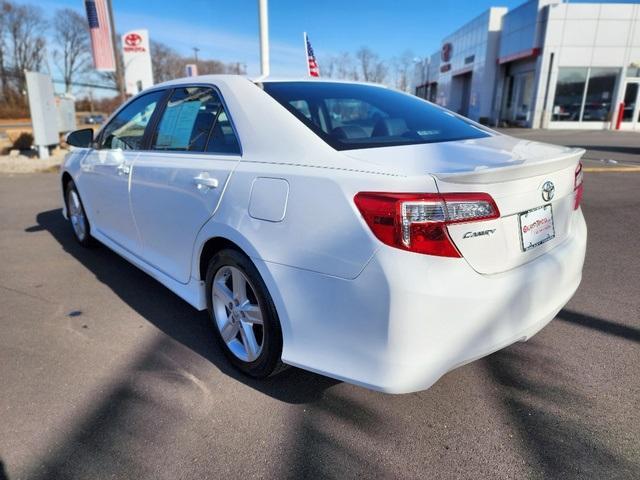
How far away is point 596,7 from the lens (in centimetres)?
2406

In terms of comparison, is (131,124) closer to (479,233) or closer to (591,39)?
(479,233)

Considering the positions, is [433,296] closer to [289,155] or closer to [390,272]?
[390,272]

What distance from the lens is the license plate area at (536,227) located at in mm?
2051

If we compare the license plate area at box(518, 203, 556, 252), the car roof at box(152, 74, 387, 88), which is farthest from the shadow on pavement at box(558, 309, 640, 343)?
the car roof at box(152, 74, 387, 88)

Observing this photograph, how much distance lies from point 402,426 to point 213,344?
1.36m

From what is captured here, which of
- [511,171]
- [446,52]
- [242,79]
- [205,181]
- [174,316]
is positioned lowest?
[174,316]

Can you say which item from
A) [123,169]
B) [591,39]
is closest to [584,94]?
[591,39]

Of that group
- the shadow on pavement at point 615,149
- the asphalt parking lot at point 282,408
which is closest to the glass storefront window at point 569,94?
the shadow on pavement at point 615,149

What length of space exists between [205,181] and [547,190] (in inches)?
68.7

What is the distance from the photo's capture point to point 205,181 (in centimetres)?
261

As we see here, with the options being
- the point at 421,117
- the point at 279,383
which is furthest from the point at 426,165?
the point at 279,383

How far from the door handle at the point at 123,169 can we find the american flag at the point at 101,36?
44.2 feet

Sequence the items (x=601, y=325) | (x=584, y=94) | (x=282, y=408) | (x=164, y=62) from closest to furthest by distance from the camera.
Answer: (x=282, y=408), (x=601, y=325), (x=584, y=94), (x=164, y=62)

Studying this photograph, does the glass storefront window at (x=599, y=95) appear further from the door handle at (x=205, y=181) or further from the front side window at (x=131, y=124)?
the door handle at (x=205, y=181)
